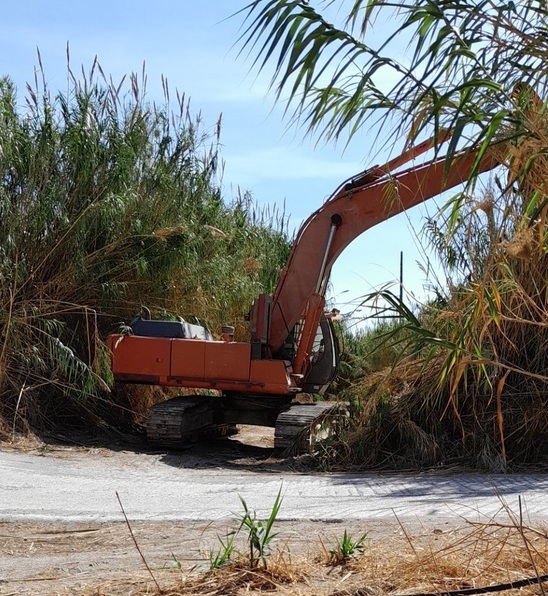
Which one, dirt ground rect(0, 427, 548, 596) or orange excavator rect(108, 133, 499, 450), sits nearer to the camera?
dirt ground rect(0, 427, 548, 596)

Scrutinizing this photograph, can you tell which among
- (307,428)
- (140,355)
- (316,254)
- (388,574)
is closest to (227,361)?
(140,355)

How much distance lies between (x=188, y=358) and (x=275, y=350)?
3.58 ft

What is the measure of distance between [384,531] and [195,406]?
19.9 ft

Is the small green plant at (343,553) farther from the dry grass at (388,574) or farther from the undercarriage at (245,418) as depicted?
the undercarriage at (245,418)

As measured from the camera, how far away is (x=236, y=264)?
14.1 meters

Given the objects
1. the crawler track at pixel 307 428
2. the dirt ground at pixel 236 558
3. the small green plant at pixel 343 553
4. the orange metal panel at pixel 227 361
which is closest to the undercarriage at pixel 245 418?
the crawler track at pixel 307 428

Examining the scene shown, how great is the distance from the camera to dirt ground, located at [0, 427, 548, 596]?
358 centimetres

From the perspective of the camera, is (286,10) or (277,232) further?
(277,232)

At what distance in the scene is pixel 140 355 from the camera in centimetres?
1108

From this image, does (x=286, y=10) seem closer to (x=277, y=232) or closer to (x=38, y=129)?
(x=38, y=129)

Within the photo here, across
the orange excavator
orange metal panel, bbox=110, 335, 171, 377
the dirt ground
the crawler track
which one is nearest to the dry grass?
the dirt ground

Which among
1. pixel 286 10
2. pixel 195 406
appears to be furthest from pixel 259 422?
pixel 286 10

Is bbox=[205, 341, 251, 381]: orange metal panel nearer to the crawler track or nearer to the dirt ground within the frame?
the crawler track

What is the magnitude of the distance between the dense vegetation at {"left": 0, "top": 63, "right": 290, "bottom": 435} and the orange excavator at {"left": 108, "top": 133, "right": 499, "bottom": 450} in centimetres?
76
